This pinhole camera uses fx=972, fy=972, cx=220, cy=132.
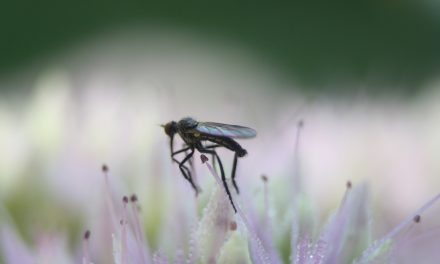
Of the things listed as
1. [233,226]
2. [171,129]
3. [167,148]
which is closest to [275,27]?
[167,148]

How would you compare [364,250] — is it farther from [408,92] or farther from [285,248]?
[408,92]

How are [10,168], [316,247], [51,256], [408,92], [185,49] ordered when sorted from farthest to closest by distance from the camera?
[185,49], [408,92], [10,168], [51,256], [316,247]

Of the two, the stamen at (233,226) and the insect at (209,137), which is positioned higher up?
the insect at (209,137)

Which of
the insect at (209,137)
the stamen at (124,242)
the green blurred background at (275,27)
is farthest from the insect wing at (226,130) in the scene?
the green blurred background at (275,27)

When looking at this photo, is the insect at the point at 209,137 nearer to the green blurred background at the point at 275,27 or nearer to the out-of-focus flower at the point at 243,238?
the out-of-focus flower at the point at 243,238

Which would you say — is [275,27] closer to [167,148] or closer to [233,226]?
[167,148]

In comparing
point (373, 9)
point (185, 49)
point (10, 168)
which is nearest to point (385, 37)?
point (373, 9)

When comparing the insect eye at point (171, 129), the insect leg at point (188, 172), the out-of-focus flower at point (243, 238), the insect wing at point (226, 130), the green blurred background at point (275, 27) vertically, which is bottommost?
the out-of-focus flower at point (243, 238)
